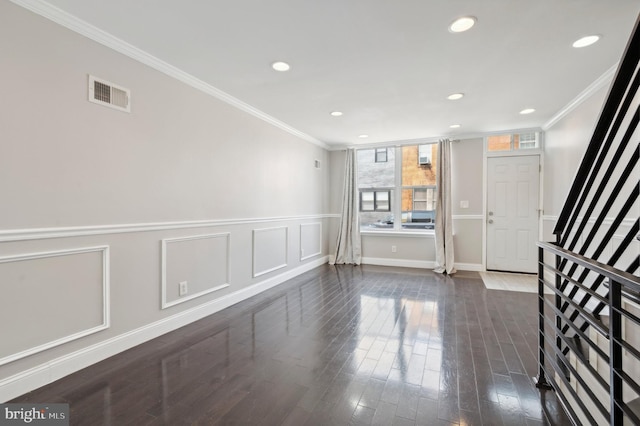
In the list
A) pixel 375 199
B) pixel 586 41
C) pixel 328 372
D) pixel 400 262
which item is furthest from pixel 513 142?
pixel 328 372

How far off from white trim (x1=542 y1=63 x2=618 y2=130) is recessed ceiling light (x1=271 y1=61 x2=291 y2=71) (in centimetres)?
261

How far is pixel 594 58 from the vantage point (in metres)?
2.60

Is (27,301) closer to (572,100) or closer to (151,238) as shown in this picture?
(151,238)

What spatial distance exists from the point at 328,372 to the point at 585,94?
4010 millimetres

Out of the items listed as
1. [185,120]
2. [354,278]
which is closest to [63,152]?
[185,120]

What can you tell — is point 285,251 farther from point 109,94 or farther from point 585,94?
point 585,94

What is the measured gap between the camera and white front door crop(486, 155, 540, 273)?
5059mm

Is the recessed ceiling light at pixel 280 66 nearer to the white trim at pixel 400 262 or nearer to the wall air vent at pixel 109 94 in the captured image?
the wall air vent at pixel 109 94

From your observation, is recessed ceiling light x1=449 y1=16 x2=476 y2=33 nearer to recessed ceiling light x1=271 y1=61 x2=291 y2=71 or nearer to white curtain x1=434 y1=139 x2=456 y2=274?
recessed ceiling light x1=271 y1=61 x2=291 y2=71

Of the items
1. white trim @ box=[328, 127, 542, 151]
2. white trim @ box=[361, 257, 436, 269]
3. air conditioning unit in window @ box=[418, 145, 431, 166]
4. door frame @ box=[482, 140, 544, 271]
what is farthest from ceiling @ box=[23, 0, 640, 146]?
white trim @ box=[361, 257, 436, 269]

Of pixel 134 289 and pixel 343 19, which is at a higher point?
pixel 343 19

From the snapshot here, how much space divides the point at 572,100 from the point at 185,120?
446cm

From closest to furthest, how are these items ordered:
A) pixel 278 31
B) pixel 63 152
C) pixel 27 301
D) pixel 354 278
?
pixel 27 301 < pixel 63 152 < pixel 278 31 < pixel 354 278

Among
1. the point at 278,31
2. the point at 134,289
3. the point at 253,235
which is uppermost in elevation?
the point at 278,31
